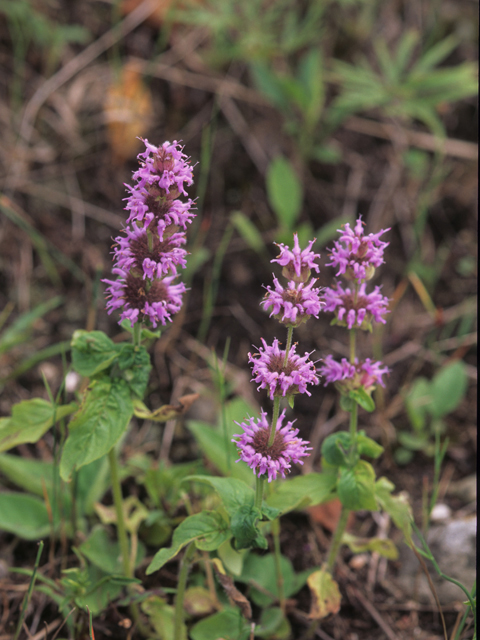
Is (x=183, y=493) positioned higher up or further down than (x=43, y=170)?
further down

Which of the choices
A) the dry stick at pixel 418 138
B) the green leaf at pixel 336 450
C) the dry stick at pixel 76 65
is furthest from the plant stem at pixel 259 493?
the dry stick at pixel 418 138

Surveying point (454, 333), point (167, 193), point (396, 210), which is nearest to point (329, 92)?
point (396, 210)

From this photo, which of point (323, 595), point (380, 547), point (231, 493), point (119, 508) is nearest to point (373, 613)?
point (380, 547)

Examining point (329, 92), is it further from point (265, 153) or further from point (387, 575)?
point (387, 575)

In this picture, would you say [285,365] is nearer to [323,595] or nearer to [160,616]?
[323,595]

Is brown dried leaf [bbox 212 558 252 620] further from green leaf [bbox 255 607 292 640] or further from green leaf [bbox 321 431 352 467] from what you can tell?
green leaf [bbox 321 431 352 467]

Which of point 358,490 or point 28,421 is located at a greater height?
point 28,421
